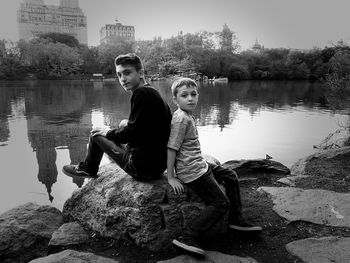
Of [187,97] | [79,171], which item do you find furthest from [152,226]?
[187,97]

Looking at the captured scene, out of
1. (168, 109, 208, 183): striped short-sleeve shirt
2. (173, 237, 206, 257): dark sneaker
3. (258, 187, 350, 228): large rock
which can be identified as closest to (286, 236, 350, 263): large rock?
(258, 187, 350, 228): large rock

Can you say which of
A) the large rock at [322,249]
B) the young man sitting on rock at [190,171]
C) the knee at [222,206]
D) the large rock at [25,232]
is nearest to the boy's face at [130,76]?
the young man sitting on rock at [190,171]

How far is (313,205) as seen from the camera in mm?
4328

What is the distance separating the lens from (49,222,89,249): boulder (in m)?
3.77

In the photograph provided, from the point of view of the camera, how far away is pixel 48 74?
65.8 m

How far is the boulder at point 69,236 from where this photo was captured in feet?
12.4

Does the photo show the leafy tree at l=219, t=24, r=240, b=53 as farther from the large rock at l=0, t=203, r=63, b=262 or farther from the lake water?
the large rock at l=0, t=203, r=63, b=262

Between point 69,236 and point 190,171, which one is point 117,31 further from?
point 190,171

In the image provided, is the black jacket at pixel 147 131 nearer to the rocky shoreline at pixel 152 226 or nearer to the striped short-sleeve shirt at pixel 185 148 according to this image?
the striped short-sleeve shirt at pixel 185 148

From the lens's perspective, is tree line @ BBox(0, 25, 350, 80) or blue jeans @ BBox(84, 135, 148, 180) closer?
blue jeans @ BBox(84, 135, 148, 180)

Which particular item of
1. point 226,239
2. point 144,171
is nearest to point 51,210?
point 144,171

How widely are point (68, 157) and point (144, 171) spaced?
26.7 feet

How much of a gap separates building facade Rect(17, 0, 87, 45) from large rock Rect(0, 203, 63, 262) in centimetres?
16231

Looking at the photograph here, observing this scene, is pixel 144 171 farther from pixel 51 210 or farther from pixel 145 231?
pixel 51 210
